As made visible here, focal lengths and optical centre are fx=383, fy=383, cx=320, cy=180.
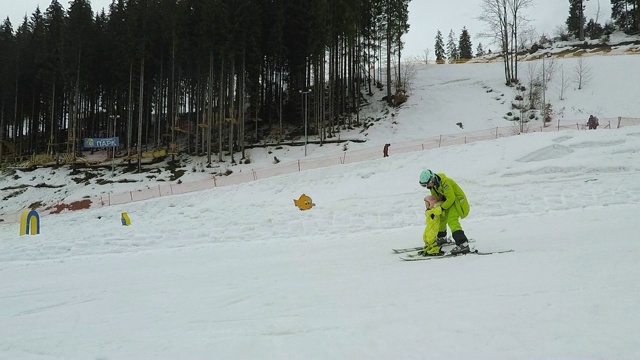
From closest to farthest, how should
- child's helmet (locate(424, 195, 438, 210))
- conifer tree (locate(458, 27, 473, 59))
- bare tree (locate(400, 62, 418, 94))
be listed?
child's helmet (locate(424, 195, 438, 210)) < bare tree (locate(400, 62, 418, 94)) < conifer tree (locate(458, 27, 473, 59))

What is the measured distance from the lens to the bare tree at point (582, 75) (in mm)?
36875

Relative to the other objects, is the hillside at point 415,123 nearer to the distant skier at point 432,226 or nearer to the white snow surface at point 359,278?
the white snow surface at point 359,278

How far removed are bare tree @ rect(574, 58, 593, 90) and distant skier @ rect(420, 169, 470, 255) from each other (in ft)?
124

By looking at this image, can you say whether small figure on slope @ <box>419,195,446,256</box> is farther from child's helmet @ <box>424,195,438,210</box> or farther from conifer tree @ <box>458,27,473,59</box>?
conifer tree @ <box>458,27,473,59</box>

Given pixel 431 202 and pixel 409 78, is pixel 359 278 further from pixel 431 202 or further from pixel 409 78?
pixel 409 78

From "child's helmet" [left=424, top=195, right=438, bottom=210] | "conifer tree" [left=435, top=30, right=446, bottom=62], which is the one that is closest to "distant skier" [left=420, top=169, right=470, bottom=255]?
"child's helmet" [left=424, top=195, right=438, bottom=210]

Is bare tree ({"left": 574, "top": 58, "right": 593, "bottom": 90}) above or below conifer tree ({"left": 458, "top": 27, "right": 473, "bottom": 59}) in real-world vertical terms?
Answer: below

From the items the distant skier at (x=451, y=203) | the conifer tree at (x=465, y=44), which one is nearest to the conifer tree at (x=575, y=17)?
the conifer tree at (x=465, y=44)

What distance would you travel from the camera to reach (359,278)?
5449mm

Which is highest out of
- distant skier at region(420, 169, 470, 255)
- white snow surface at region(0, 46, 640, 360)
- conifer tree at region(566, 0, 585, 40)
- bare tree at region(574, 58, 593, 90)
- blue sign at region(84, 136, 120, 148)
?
conifer tree at region(566, 0, 585, 40)

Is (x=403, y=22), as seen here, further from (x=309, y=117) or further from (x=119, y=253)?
(x=119, y=253)

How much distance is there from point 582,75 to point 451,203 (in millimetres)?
41038

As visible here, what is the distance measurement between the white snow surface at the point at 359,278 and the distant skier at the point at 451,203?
542 millimetres

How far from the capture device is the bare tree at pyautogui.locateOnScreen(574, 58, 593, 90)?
36875 mm
